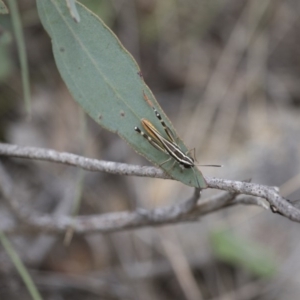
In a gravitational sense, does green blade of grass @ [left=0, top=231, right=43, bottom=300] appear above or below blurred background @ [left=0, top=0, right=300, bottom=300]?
below

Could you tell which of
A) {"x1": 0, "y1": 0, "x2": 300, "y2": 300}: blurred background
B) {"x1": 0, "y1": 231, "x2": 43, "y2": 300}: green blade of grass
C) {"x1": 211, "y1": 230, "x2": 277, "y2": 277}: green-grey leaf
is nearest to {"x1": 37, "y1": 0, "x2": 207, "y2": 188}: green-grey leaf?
{"x1": 0, "y1": 0, "x2": 300, "y2": 300}: blurred background

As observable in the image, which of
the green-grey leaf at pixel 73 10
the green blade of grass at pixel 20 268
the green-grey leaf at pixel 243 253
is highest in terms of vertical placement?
the green-grey leaf at pixel 73 10

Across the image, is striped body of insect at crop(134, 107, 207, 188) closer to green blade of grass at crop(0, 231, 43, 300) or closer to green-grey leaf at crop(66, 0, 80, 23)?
green-grey leaf at crop(66, 0, 80, 23)

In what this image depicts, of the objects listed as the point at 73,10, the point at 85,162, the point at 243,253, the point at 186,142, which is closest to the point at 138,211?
the point at 85,162

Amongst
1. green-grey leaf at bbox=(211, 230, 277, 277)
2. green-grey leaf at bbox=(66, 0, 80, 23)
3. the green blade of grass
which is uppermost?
green-grey leaf at bbox=(66, 0, 80, 23)

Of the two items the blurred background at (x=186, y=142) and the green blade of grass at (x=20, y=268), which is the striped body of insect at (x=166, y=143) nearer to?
the blurred background at (x=186, y=142)

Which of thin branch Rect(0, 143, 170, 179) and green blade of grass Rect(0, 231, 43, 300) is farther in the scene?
green blade of grass Rect(0, 231, 43, 300)

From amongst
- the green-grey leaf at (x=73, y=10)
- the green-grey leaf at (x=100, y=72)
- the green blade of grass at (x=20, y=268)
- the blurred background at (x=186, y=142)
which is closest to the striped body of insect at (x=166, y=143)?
the green-grey leaf at (x=100, y=72)

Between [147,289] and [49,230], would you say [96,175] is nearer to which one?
→ [147,289]
